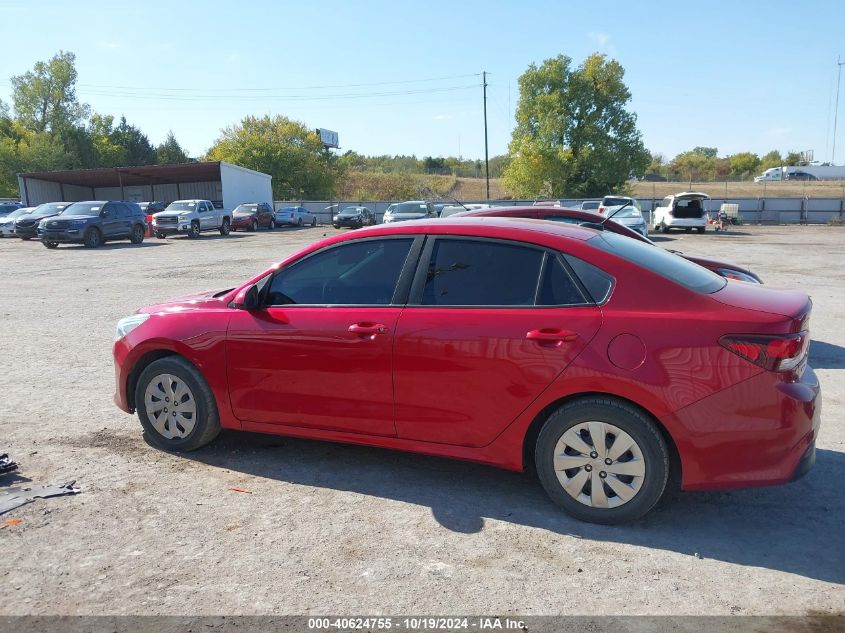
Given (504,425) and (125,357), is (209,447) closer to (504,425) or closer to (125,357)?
(125,357)

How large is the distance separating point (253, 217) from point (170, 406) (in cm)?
3691

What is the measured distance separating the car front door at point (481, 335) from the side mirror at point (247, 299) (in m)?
1.11

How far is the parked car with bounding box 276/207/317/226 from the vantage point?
44469mm

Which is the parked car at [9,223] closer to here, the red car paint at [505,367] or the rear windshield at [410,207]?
the rear windshield at [410,207]

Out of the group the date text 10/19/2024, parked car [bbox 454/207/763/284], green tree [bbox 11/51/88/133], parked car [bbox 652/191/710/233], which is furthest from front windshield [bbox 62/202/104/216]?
green tree [bbox 11/51/88/133]

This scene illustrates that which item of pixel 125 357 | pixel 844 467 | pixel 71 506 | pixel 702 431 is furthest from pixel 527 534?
pixel 125 357

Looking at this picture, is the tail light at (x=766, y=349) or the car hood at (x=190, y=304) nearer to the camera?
the tail light at (x=766, y=349)

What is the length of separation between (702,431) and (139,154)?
84.3 metres

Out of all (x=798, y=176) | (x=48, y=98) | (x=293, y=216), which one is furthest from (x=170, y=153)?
(x=798, y=176)

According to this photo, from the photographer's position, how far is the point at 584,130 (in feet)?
179

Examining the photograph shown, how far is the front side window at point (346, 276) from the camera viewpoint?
4230mm

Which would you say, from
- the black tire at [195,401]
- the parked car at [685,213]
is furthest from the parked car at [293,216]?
the black tire at [195,401]

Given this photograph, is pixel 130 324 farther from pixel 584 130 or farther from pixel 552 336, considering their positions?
pixel 584 130

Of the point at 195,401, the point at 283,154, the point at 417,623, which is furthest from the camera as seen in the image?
the point at 283,154
